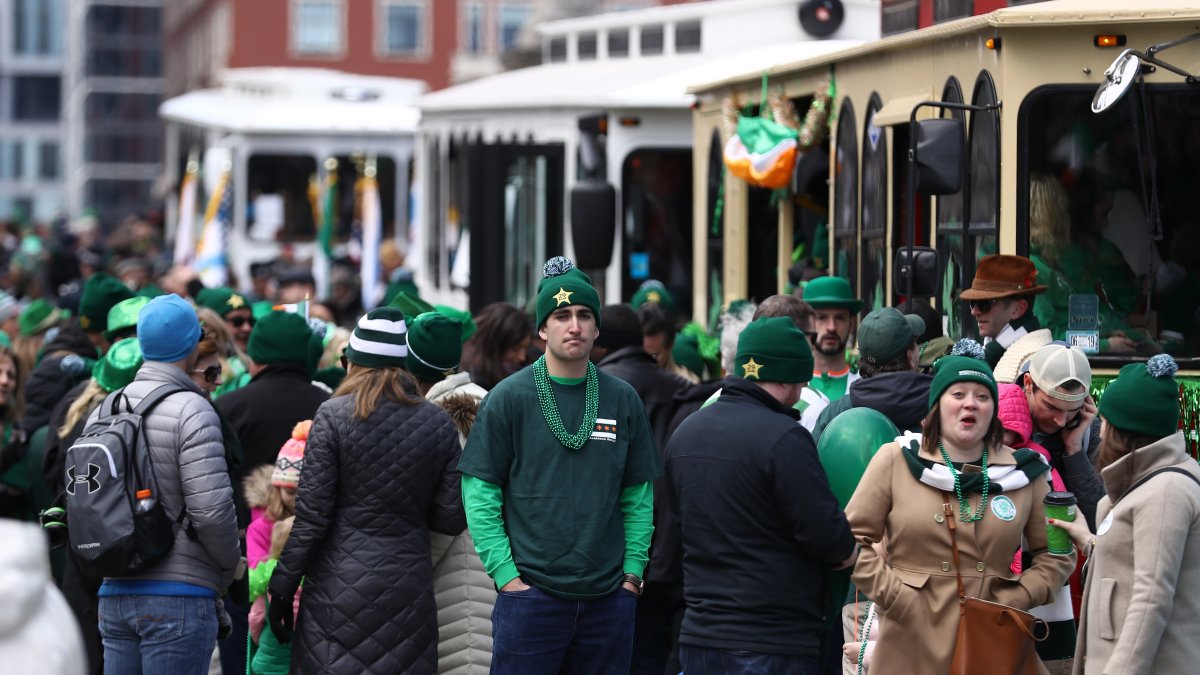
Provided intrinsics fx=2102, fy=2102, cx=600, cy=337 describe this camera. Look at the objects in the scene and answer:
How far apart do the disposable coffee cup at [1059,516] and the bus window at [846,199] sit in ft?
12.6

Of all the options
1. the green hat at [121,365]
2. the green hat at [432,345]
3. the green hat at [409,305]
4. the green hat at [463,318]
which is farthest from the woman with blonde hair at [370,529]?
the green hat at [463,318]

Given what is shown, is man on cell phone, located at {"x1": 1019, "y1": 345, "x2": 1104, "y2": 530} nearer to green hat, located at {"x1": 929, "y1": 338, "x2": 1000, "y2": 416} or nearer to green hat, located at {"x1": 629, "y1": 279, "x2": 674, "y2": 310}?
green hat, located at {"x1": 929, "y1": 338, "x2": 1000, "y2": 416}

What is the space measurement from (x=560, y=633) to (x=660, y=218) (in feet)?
28.2

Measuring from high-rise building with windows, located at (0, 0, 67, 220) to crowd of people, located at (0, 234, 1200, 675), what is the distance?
95.8m

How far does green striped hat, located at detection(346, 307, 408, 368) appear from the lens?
6.73 m

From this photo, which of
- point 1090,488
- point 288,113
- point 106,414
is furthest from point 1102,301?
point 288,113

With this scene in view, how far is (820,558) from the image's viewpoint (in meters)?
5.98

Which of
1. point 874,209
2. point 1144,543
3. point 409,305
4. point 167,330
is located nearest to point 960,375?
point 1144,543

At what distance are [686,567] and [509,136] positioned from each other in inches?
379

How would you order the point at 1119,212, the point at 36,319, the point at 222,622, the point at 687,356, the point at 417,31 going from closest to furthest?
the point at 222,622 → the point at 1119,212 → the point at 687,356 → the point at 36,319 → the point at 417,31

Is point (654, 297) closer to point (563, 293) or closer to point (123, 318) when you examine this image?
point (123, 318)

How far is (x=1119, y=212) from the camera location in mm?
7602

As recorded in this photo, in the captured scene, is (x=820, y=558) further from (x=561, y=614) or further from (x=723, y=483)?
(x=561, y=614)

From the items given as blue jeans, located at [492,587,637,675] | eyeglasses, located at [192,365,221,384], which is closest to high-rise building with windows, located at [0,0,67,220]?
eyeglasses, located at [192,365,221,384]
